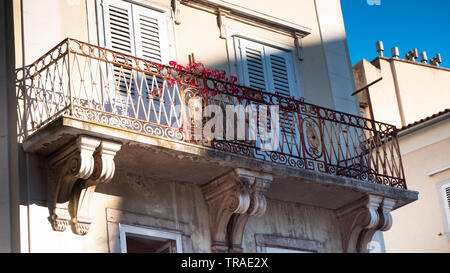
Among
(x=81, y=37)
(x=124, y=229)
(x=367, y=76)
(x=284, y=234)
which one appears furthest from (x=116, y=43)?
(x=367, y=76)

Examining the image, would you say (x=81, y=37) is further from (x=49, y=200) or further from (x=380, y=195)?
(x=380, y=195)

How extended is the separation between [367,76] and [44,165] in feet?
48.1

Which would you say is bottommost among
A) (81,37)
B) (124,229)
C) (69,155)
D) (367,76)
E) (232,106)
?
(124,229)

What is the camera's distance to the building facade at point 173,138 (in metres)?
10.8

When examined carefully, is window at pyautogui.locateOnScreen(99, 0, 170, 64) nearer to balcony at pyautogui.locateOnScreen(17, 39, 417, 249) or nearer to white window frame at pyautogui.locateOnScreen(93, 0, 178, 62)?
white window frame at pyautogui.locateOnScreen(93, 0, 178, 62)

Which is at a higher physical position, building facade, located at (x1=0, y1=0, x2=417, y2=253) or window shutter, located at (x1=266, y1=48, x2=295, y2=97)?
window shutter, located at (x1=266, y1=48, x2=295, y2=97)

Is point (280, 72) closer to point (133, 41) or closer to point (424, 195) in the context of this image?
point (133, 41)

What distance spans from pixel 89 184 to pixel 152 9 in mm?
3336

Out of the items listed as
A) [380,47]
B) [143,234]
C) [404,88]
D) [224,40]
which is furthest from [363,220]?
[380,47]

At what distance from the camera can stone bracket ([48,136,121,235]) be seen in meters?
10.6

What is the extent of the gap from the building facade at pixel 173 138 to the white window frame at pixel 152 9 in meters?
0.02

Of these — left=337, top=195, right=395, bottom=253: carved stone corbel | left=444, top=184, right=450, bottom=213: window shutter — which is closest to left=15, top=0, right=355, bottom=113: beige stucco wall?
left=337, top=195, right=395, bottom=253: carved stone corbel

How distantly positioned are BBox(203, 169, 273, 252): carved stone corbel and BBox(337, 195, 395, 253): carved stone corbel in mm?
1943

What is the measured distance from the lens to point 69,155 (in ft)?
35.3
